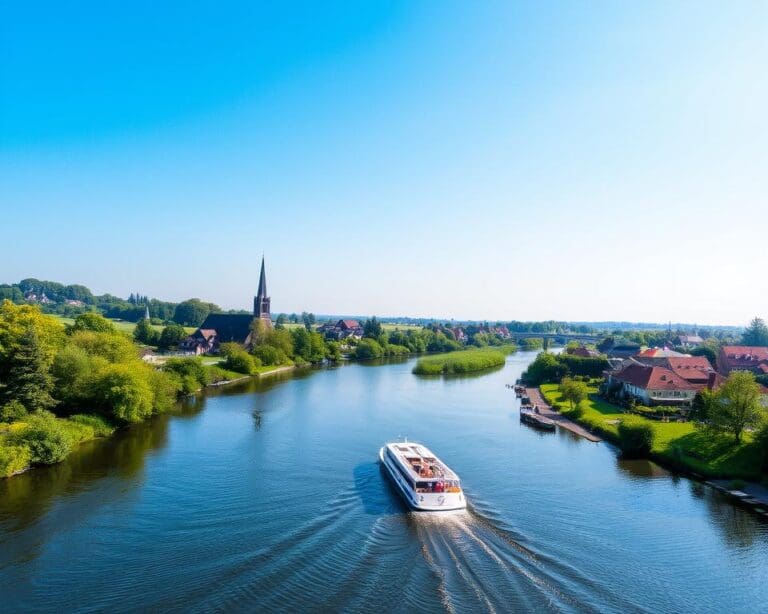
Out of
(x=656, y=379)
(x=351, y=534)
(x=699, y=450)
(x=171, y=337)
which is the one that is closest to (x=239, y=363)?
(x=171, y=337)

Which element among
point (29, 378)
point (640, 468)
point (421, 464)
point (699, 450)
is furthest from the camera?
point (699, 450)

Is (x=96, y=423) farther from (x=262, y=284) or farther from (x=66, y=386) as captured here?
(x=262, y=284)

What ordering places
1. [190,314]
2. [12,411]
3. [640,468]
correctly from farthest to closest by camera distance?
[190,314], [640,468], [12,411]

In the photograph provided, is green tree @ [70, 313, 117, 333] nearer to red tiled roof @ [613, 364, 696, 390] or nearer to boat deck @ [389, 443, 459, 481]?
boat deck @ [389, 443, 459, 481]

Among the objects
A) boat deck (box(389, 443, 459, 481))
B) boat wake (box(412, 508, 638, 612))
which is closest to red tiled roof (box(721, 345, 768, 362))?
boat deck (box(389, 443, 459, 481))

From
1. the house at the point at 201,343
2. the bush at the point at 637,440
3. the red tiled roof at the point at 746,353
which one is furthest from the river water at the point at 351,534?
the house at the point at 201,343

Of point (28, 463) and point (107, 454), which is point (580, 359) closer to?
point (107, 454)
